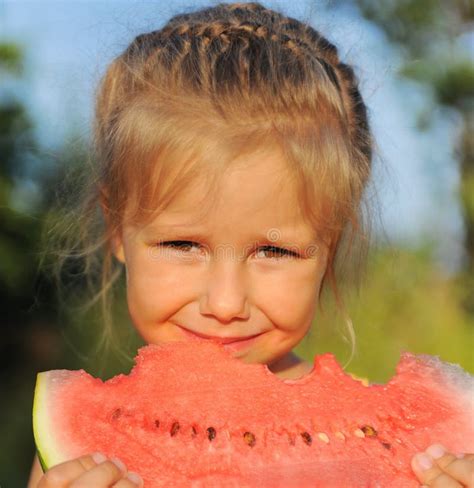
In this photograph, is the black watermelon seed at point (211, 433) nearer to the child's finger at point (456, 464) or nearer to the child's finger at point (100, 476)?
the child's finger at point (100, 476)

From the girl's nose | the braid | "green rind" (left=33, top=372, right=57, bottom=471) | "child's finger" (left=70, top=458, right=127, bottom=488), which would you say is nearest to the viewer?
"child's finger" (left=70, top=458, right=127, bottom=488)

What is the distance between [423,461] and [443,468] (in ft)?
0.12

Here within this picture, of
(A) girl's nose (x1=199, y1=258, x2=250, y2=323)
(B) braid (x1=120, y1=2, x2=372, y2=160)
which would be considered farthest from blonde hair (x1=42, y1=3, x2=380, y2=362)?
(A) girl's nose (x1=199, y1=258, x2=250, y2=323)

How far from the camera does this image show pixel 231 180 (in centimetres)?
136

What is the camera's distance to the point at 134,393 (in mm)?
1334

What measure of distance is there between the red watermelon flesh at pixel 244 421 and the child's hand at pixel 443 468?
0.02 metres

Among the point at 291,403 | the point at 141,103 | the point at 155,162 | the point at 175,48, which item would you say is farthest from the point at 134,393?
the point at 175,48

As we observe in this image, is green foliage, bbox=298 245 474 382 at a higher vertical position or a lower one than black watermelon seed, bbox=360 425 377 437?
lower

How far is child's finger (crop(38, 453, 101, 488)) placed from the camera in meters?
1.12

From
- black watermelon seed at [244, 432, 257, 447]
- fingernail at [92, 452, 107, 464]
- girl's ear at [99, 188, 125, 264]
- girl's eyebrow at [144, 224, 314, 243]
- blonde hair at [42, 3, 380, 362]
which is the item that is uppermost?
blonde hair at [42, 3, 380, 362]

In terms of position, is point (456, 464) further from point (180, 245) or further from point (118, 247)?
point (118, 247)

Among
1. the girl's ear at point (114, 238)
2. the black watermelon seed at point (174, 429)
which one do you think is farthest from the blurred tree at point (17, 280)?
the black watermelon seed at point (174, 429)

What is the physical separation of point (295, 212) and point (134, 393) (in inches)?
17.6

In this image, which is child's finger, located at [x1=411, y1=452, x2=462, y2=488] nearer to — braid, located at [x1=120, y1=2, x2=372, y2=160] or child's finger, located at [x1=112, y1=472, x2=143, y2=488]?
child's finger, located at [x1=112, y1=472, x2=143, y2=488]
